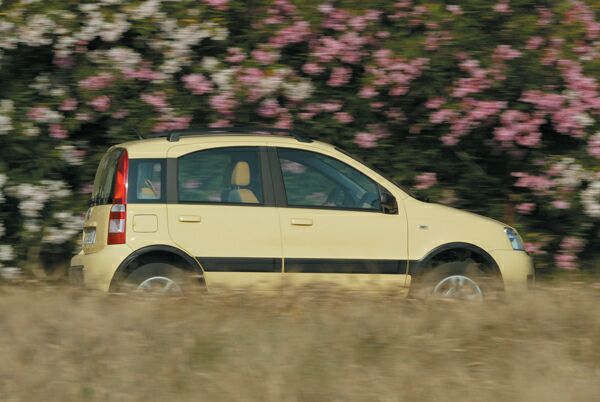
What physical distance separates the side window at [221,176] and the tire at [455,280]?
1377 millimetres

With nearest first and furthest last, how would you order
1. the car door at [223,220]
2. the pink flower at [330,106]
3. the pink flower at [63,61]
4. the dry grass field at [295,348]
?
1. the dry grass field at [295,348]
2. the car door at [223,220]
3. the pink flower at [63,61]
4. the pink flower at [330,106]

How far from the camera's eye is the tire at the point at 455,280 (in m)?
8.12

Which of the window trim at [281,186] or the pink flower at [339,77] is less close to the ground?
the pink flower at [339,77]

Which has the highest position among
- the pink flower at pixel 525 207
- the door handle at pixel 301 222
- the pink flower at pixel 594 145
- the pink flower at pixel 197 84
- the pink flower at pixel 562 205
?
the pink flower at pixel 197 84

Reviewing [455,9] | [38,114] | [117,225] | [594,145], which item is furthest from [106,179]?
[594,145]

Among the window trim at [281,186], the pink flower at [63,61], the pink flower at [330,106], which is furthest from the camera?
the pink flower at [330,106]

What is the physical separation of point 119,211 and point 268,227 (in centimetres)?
107

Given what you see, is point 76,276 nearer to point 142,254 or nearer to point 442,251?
point 142,254

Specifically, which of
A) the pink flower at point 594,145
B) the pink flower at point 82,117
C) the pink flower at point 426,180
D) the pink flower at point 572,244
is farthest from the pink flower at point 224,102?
the pink flower at point 572,244

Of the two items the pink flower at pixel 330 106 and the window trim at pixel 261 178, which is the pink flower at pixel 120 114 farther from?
the window trim at pixel 261 178

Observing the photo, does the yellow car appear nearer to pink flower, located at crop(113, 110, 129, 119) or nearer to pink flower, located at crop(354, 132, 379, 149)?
pink flower, located at crop(113, 110, 129, 119)

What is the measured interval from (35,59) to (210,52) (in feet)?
5.47

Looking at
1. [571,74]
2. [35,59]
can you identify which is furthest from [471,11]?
[35,59]

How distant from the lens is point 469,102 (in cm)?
1033
